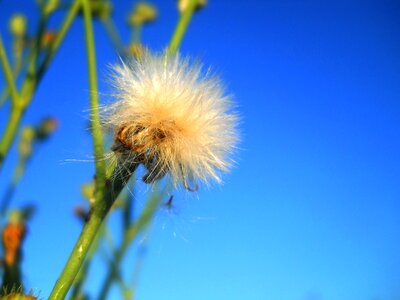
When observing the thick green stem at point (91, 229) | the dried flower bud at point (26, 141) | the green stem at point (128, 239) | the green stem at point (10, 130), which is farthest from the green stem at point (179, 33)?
the dried flower bud at point (26, 141)

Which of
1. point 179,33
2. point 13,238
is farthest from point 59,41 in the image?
point 13,238

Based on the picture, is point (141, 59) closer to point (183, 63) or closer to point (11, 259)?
point (183, 63)

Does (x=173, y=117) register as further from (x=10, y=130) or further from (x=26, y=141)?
(x=26, y=141)

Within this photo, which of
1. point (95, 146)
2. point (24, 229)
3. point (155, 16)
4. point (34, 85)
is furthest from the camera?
point (155, 16)

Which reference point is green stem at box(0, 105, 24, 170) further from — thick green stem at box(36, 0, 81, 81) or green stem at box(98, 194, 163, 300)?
green stem at box(98, 194, 163, 300)

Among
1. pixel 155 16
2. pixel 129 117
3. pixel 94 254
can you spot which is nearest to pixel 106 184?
pixel 129 117

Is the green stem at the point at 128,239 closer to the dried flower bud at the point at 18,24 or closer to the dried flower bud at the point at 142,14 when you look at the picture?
the dried flower bud at the point at 142,14

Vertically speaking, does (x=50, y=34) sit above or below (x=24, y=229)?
above

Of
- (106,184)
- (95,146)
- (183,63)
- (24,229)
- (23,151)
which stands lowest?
(106,184)
